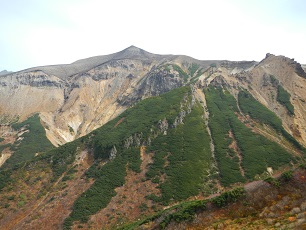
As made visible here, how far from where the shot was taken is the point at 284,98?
97875mm

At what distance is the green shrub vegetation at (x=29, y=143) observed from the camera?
100m

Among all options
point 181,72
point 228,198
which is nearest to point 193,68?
point 181,72

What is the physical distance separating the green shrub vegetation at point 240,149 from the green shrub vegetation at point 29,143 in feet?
235

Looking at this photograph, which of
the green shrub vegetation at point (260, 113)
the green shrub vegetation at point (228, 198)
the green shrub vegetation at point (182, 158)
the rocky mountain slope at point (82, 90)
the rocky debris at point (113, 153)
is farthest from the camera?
the rocky mountain slope at point (82, 90)

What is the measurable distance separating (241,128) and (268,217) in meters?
57.9

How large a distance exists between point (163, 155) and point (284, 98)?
59718 millimetres

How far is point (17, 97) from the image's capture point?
16112cm

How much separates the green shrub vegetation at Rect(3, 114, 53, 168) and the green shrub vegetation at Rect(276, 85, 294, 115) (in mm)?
95008

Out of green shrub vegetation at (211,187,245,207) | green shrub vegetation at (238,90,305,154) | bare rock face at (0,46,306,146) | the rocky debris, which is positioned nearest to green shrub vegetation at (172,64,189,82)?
bare rock face at (0,46,306,146)

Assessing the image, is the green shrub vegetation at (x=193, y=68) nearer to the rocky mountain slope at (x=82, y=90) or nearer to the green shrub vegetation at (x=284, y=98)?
the rocky mountain slope at (x=82, y=90)

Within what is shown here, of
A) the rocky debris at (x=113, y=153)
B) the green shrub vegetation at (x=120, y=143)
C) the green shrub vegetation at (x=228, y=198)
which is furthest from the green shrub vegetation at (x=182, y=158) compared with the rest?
the green shrub vegetation at (x=228, y=198)

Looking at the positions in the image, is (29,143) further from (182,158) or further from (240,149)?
(240,149)

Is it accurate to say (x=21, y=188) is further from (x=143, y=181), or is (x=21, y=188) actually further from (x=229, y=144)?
(x=229, y=144)

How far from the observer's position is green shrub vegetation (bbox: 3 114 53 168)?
10014cm
